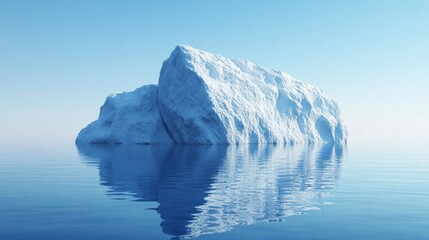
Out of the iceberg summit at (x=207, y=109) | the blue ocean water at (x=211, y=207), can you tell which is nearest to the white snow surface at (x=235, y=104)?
the iceberg summit at (x=207, y=109)

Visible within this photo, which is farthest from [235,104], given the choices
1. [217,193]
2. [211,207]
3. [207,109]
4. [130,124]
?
[211,207]

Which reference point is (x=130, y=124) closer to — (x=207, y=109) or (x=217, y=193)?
(x=207, y=109)

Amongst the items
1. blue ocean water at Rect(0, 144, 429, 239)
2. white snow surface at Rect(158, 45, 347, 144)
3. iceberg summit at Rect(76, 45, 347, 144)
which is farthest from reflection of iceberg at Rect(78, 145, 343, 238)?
iceberg summit at Rect(76, 45, 347, 144)

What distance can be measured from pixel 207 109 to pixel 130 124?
615 inches

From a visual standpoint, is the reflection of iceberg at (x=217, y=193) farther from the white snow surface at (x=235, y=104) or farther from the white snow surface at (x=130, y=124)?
the white snow surface at (x=130, y=124)

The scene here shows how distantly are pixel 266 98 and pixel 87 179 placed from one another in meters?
60.7

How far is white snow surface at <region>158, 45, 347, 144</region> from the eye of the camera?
61219 millimetres

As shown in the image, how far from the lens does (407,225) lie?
10.6 metres

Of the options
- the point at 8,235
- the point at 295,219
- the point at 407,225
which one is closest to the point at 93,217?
the point at 8,235

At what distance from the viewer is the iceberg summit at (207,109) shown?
61.4m

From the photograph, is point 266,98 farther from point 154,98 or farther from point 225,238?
point 225,238

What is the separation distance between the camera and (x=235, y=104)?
2554 inches

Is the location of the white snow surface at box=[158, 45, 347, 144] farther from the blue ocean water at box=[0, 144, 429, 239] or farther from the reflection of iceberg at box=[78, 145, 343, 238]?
the blue ocean water at box=[0, 144, 429, 239]

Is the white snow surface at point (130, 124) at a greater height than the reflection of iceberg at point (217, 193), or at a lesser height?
greater
